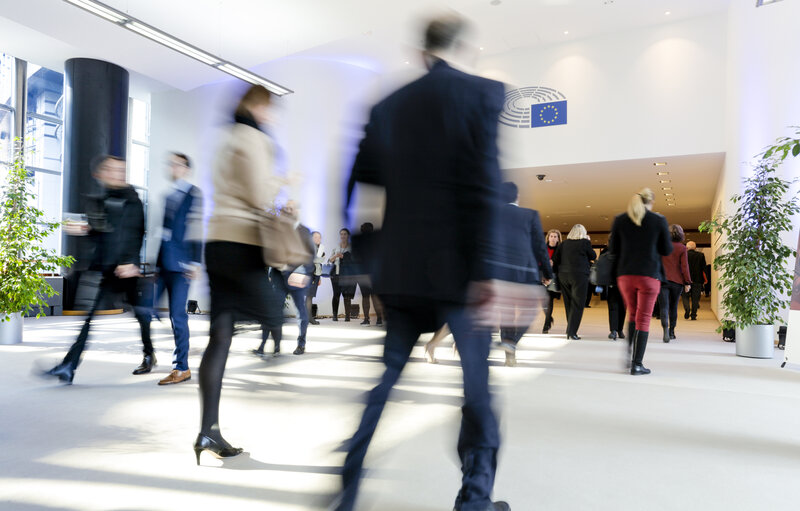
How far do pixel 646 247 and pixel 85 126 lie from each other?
32.2 feet

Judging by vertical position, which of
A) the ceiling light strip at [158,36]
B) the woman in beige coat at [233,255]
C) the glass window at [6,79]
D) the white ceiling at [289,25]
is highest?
the white ceiling at [289,25]

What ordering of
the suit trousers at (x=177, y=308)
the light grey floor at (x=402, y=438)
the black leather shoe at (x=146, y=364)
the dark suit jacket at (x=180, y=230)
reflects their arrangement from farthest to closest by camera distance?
the black leather shoe at (x=146, y=364) → the suit trousers at (x=177, y=308) → the dark suit jacket at (x=180, y=230) → the light grey floor at (x=402, y=438)

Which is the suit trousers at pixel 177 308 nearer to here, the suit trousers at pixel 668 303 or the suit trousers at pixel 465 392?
the suit trousers at pixel 465 392

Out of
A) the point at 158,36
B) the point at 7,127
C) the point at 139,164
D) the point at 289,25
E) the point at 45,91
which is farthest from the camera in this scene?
the point at 139,164

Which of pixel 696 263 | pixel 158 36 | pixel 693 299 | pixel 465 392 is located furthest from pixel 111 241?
pixel 693 299

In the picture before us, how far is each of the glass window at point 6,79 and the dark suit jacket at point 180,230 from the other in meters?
9.74

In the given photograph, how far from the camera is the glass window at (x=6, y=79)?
10.6 metres

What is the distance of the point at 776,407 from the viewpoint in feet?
10.8

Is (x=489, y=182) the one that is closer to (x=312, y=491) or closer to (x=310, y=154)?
(x=312, y=491)

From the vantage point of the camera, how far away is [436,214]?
53.7 inches

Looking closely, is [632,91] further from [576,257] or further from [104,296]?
[104,296]

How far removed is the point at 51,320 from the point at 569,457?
9.13 meters

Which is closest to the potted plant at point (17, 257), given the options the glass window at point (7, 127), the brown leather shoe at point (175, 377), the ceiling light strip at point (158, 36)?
the ceiling light strip at point (158, 36)

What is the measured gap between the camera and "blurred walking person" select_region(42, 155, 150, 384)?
342cm
